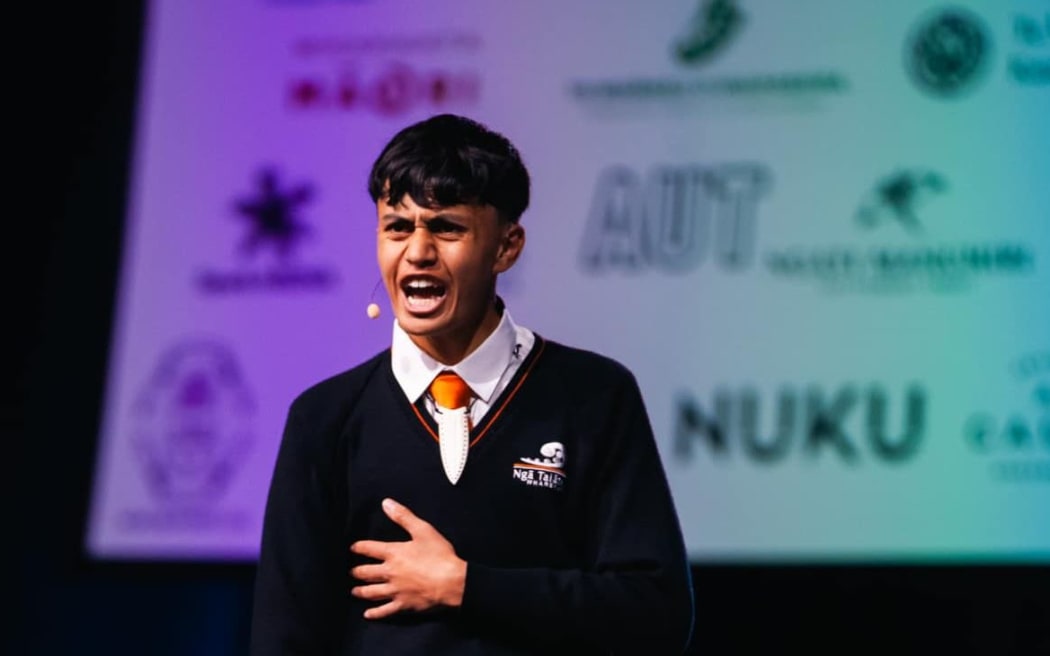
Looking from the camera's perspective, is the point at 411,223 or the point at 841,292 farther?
the point at 841,292

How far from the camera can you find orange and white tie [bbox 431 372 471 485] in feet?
5.59

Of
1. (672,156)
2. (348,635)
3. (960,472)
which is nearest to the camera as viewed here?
(348,635)

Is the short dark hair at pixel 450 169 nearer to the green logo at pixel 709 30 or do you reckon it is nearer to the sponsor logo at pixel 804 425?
the sponsor logo at pixel 804 425

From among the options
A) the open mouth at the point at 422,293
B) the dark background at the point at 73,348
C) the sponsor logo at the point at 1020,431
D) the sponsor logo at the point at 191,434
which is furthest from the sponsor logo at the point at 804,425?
the open mouth at the point at 422,293

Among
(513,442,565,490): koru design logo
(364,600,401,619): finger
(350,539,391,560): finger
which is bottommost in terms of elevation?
(364,600,401,619): finger

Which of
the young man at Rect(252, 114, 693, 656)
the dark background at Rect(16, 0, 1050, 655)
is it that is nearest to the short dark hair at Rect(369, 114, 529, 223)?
the young man at Rect(252, 114, 693, 656)

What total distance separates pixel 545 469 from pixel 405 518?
0.16 m

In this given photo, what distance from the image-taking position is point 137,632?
12.8ft

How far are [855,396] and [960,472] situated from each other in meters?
0.26

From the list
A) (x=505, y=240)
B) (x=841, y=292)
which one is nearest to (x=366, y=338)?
(x=841, y=292)

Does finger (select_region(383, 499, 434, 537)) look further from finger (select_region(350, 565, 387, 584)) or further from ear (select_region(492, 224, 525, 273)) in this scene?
ear (select_region(492, 224, 525, 273))

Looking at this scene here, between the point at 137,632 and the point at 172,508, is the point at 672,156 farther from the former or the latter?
the point at 137,632

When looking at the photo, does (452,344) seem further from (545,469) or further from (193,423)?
(193,423)

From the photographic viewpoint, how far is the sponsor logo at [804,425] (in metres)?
3.20
